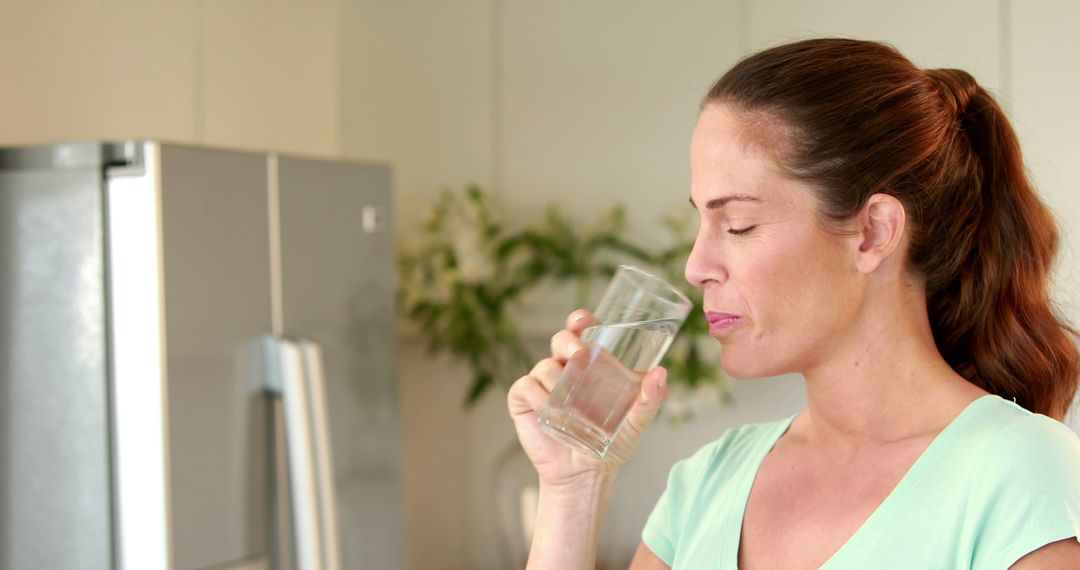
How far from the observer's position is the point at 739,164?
3.85 feet

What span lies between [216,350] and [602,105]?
1229mm

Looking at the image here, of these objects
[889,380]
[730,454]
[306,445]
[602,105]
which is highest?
[602,105]

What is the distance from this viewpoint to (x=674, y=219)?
2650 mm

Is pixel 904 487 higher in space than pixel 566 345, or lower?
lower

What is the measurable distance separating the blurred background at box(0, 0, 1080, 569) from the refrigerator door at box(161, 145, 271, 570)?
0.53m

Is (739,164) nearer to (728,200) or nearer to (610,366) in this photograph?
(728,200)

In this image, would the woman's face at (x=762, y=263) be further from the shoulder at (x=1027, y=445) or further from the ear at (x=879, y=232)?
the shoulder at (x=1027, y=445)

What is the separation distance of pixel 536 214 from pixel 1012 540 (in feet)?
6.76

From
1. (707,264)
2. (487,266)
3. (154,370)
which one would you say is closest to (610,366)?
(707,264)

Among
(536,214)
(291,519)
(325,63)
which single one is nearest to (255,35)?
(325,63)

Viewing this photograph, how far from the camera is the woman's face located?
1.17 meters

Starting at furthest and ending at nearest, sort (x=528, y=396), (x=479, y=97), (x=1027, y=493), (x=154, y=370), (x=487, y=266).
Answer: (x=479, y=97) → (x=487, y=266) → (x=154, y=370) → (x=528, y=396) → (x=1027, y=493)

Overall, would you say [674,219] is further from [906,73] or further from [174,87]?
[906,73]

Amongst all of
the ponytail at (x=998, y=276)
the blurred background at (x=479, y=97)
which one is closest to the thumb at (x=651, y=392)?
the ponytail at (x=998, y=276)
